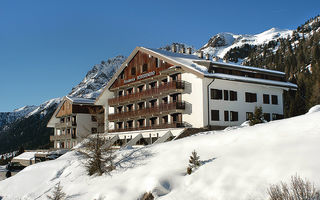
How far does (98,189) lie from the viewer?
60.6ft

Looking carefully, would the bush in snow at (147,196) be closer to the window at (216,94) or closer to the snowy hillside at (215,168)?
the snowy hillside at (215,168)

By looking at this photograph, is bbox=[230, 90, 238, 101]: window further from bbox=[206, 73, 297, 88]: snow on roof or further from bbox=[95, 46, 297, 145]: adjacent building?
bbox=[206, 73, 297, 88]: snow on roof

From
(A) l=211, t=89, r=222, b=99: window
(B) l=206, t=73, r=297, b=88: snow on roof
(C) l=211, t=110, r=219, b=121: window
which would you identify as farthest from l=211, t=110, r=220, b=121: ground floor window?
(B) l=206, t=73, r=297, b=88: snow on roof

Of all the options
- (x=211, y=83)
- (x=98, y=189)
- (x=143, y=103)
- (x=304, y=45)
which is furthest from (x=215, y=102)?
(x=304, y=45)

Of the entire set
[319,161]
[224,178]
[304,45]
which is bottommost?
[224,178]

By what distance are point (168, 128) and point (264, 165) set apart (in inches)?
962

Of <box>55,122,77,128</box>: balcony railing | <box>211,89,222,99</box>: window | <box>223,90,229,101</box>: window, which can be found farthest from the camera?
<box>55,122,77,128</box>: balcony railing

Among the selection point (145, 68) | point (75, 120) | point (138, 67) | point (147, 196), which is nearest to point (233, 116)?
point (145, 68)

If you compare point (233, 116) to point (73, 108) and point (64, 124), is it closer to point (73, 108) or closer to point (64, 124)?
point (73, 108)

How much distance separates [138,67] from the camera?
152 feet

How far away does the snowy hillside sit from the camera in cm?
1296

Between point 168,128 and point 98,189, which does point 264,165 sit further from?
point 168,128

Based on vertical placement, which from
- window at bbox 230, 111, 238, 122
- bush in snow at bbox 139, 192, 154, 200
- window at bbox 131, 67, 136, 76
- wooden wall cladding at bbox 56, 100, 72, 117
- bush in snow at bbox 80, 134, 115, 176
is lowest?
bush in snow at bbox 139, 192, 154, 200

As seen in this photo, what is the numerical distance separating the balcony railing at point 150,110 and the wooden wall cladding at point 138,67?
180 inches
